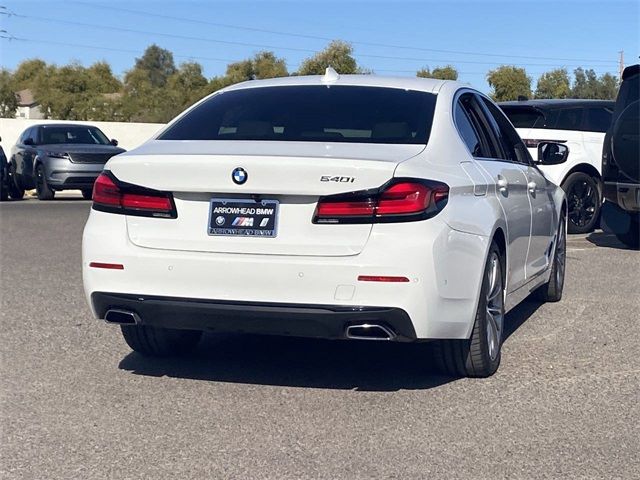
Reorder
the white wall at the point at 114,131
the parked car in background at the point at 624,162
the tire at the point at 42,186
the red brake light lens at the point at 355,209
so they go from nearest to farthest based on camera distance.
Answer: the red brake light lens at the point at 355,209, the parked car in background at the point at 624,162, the tire at the point at 42,186, the white wall at the point at 114,131

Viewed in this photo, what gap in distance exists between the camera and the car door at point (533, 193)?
23.6 feet

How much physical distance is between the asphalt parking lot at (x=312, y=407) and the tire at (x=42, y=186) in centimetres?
1480

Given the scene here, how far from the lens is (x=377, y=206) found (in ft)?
16.5

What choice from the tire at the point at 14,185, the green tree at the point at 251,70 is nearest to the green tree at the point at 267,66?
the green tree at the point at 251,70

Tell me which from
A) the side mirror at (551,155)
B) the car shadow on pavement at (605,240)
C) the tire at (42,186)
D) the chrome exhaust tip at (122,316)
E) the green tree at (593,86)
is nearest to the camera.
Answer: the chrome exhaust tip at (122,316)

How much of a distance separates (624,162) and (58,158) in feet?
43.9

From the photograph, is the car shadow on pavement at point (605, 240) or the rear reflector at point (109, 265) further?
the car shadow on pavement at point (605, 240)

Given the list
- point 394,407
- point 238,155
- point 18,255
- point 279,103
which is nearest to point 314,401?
point 394,407

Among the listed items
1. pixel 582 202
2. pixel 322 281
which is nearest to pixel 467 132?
pixel 322 281

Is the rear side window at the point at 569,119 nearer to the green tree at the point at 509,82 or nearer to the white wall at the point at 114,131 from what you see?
the white wall at the point at 114,131

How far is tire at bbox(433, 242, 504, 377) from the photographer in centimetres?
571

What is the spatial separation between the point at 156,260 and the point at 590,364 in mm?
2722

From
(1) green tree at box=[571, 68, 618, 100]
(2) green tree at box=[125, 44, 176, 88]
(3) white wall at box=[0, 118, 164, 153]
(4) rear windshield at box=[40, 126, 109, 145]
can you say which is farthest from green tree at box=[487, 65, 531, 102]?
(2) green tree at box=[125, 44, 176, 88]

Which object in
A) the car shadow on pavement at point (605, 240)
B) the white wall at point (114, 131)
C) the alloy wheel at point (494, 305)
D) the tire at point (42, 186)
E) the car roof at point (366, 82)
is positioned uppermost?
the car roof at point (366, 82)
